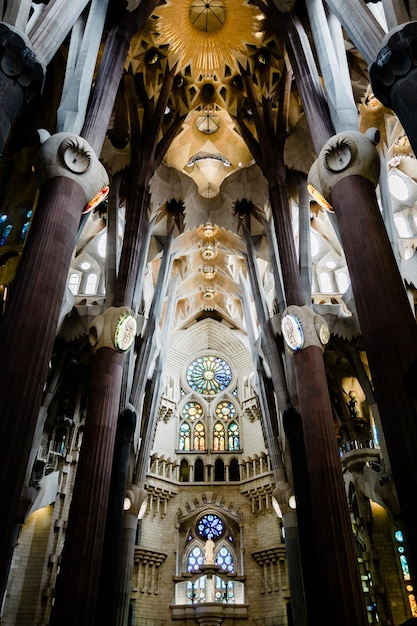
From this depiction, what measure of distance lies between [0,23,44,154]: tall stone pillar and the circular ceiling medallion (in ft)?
48.5

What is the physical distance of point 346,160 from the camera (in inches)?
388

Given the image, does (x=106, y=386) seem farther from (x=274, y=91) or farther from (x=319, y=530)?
(x=274, y=91)

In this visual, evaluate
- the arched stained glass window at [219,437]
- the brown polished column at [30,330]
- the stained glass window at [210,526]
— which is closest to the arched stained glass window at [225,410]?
the arched stained glass window at [219,437]

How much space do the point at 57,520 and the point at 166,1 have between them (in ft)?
70.1

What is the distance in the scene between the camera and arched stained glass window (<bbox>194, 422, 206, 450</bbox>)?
2975cm

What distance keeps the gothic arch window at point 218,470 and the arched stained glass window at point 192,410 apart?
3333mm

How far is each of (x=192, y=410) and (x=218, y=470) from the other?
4.33 m

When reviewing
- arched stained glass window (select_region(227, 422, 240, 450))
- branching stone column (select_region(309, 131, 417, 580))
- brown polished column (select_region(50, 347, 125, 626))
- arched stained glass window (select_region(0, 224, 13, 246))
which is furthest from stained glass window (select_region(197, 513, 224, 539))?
branching stone column (select_region(309, 131, 417, 580))

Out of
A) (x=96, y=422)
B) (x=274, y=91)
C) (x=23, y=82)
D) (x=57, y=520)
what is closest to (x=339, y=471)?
(x=96, y=422)

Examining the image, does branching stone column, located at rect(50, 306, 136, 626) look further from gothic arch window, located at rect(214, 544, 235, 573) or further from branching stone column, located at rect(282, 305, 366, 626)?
gothic arch window, located at rect(214, 544, 235, 573)

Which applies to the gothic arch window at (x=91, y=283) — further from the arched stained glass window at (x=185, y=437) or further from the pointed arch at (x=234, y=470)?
the pointed arch at (x=234, y=470)

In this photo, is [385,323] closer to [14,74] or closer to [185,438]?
[14,74]

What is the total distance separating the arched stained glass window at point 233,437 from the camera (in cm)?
2977

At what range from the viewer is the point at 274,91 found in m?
19.8
